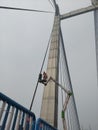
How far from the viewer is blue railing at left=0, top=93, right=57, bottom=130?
2963 mm

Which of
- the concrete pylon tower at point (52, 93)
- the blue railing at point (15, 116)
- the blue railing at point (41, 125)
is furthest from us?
the concrete pylon tower at point (52, 93)

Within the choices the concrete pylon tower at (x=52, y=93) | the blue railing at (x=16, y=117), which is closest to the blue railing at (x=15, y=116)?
the blue railing at (x=16, y=117)

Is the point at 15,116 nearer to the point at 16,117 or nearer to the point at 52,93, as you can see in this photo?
the point at 16,117

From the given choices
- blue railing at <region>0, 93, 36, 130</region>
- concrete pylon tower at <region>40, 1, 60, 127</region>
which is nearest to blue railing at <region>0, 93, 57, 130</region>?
blue railing at <region>0, 93, 36, 130</region>

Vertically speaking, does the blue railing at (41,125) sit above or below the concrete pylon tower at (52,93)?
below

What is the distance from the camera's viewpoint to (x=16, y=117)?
10.8 feet

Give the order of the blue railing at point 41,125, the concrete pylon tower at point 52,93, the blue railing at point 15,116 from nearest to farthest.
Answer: the blue railing at point 15,116 < the blue railing at point 41,125 < the concrete pylon tower at point 52,93

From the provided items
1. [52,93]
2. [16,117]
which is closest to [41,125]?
[16,117]

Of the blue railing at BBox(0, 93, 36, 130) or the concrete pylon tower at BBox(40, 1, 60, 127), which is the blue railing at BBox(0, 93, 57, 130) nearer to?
the blue railing at BBox(0, 93, 36, 130)

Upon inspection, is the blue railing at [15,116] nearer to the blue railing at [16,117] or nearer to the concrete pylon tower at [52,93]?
the blue railing at [16,117]

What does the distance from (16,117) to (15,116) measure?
0.13ft

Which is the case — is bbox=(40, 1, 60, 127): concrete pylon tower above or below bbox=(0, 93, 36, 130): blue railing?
above

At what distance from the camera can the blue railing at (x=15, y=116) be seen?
9.70 ft

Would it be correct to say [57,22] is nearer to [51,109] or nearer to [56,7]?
[56,7]
